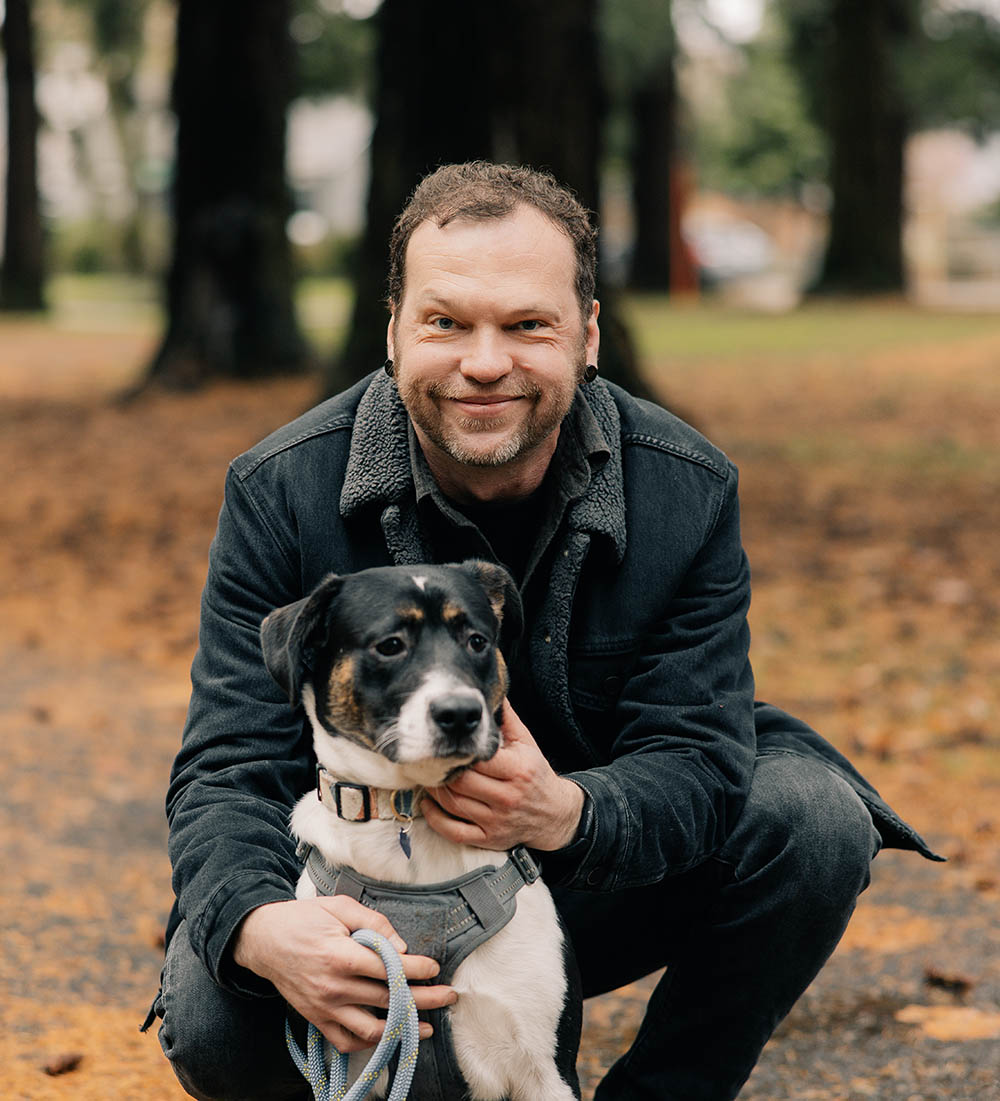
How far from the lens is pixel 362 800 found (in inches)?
111

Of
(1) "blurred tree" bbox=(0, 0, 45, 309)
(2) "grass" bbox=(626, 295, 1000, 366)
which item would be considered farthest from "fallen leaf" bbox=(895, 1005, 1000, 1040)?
(1) "blurred tree" bbox=(0, 0, 45, 309)

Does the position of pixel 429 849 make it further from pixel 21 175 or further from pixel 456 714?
pixel 21 175

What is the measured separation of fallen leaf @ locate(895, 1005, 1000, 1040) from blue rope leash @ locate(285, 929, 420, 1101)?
1.85 metres

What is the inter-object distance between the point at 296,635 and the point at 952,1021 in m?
2.34

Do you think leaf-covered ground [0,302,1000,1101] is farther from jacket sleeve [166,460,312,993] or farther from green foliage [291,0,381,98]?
green foliage [291,0,381,98]

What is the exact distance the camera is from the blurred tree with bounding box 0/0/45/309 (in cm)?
2941

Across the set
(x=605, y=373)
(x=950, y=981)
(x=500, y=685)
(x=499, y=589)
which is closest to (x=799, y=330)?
(x=605, y=373)

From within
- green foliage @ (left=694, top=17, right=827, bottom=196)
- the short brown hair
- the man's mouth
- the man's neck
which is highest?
green foliage @ (left=694, top=17, right=827, bottom=196)

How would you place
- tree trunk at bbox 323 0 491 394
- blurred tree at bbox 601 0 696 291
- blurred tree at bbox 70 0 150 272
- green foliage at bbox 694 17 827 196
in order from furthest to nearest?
green foliage at bbox 694 17 827 196 < blurred tree at bbox 601 0 696 291 < blurred tree at bbox 70 0 150 272 < tree trunk at bbox 323 0 491 394

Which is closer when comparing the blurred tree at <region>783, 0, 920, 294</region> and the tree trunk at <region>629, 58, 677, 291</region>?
the blurred tree at <region>783, 0, 920, 294</region>

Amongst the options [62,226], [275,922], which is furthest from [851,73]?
[62,226]

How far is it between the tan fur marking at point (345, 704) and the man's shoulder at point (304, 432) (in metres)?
0.64

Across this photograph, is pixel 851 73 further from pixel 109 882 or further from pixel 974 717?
pixel 109 882

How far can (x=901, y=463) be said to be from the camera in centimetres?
1273
